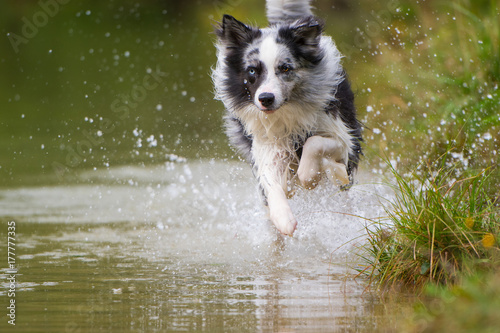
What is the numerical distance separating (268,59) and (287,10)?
3.46 ft

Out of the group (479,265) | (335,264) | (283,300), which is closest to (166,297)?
(283,300)

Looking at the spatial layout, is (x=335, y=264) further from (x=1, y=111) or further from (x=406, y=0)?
(x=1, y=111)

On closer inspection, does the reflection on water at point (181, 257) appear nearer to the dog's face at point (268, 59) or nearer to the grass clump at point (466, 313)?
the grass clump at point (466, 313)

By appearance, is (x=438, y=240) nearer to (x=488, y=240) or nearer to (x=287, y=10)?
(x=488, y=240)

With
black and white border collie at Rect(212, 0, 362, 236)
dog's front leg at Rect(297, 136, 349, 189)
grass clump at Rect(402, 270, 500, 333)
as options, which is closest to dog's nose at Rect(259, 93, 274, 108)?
black and white border collie at Rect(212, 0, 362, 236)

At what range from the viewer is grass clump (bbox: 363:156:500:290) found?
11.5ft

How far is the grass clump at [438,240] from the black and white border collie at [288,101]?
112cm

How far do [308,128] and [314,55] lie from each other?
533 millimetres

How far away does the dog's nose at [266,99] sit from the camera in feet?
15.6

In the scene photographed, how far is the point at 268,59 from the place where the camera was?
4.87 metres

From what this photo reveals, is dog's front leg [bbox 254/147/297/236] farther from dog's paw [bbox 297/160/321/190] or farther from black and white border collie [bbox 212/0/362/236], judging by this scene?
dog's paw [bbox 297/160/321/190]

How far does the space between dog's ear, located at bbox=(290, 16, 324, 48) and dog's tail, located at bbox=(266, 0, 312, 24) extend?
60cm

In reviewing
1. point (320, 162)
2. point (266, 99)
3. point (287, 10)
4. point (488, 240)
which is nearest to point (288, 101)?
point (266, 99)

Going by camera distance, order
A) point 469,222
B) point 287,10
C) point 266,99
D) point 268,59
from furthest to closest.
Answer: point 287,10, point 268,59, point 266,99, point 469,222
